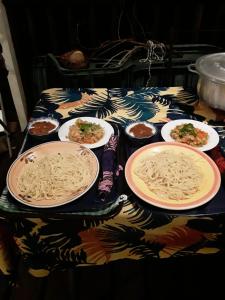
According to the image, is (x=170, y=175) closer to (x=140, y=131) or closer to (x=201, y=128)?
(x=140, y=131)

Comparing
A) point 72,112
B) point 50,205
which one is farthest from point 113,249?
point 72,112

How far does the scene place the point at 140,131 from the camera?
5.73 ft

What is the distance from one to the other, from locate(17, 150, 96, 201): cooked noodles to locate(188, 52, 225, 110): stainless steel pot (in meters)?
0.89

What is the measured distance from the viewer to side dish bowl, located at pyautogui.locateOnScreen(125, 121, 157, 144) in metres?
1.69

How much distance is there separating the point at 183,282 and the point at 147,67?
6.59 ft

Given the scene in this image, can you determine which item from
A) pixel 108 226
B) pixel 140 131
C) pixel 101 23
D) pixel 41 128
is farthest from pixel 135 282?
pixel 101 23

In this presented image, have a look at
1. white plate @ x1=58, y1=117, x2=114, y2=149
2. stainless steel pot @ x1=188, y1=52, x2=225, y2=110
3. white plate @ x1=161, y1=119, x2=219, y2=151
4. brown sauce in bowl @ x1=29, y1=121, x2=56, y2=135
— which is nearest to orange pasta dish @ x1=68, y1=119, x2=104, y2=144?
white plate @ x1=58, y1=117, x2=114, y2=149

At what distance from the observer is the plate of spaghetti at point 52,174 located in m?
1.33

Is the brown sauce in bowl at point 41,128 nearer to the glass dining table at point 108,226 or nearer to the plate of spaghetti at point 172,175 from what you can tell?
the glass dining table at point 108,226

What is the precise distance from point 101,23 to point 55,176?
2377mm

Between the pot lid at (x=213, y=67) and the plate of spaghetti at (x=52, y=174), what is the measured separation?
0.88m

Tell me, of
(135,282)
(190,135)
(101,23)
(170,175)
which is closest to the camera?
(170,175)

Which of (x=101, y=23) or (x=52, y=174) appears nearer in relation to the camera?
(x=52, y=174)

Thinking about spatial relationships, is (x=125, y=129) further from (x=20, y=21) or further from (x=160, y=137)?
(x=20, y=21)
